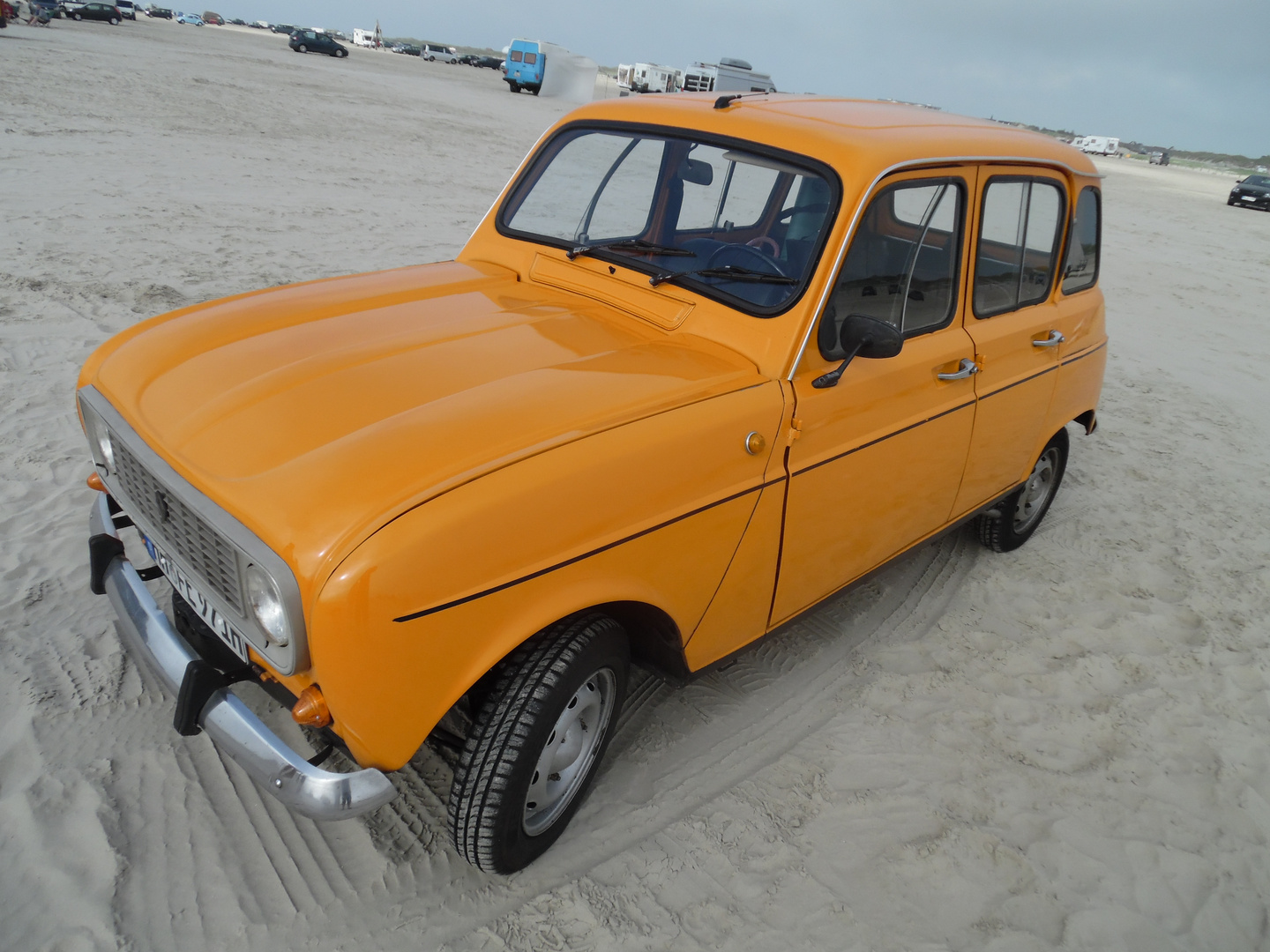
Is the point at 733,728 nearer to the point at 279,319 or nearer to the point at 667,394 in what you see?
the point at 667,394

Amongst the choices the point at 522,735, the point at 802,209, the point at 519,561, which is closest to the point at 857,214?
the point at 802,209

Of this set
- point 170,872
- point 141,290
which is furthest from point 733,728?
point 141,290

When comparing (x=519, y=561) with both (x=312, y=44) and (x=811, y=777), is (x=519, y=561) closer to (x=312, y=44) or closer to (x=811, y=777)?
(x=811, y=777)

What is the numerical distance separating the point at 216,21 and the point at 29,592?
10688cm

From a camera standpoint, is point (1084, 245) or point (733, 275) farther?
point (1084, 245)

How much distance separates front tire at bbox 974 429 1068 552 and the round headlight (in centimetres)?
364

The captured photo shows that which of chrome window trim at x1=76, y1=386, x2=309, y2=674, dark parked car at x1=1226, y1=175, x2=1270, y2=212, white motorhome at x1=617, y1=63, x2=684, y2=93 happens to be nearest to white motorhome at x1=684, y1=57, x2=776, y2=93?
white motorhome at x1=617, y1=63, x2=684, y2=93

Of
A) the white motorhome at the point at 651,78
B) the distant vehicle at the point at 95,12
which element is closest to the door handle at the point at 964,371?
the white motorhome at the point at 651,78

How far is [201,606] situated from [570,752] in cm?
111

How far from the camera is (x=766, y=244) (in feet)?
9.54

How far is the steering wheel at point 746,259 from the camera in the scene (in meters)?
2.82

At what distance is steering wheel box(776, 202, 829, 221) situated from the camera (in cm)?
279

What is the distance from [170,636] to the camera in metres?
2.31

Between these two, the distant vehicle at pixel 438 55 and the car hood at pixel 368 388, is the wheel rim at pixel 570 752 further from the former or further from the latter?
the distant vehicle at pixel 438 55
